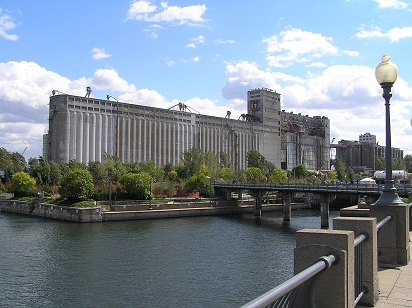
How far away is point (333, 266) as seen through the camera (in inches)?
231

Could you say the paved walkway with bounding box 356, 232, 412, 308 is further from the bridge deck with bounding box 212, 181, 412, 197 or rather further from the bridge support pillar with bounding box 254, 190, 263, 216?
the bridge support pillar with bounding box 254, 190, 263, 216

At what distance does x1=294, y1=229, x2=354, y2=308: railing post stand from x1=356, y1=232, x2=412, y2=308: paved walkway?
187cm

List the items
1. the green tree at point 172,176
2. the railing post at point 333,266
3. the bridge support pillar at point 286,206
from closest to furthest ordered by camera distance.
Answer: the railing post at point 333,266 → the bridge support pillar at point 286,206 → the green tree at point 172,176

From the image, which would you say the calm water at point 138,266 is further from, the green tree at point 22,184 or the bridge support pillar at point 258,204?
the green tree at point 22,184

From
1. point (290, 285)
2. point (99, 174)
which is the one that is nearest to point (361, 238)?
point (290, 285)

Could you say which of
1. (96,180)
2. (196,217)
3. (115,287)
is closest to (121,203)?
(196,217)

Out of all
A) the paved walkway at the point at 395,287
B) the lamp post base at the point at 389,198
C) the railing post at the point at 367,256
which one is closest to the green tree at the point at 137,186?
the lamp post base at the point at 389,198

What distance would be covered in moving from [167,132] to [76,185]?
73045mm

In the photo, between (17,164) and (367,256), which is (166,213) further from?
(17,164)

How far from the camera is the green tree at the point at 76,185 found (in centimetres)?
7319

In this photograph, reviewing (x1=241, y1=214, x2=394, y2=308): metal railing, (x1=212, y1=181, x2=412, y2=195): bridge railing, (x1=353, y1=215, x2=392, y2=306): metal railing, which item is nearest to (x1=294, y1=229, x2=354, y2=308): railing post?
(x1=241, y1=214, x2=394, y2=308): metal railing

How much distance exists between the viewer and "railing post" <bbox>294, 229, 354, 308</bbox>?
580 cm

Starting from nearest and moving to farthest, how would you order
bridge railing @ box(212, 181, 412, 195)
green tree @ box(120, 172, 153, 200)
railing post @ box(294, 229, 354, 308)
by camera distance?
railing post @ box(294, 229, 354, 308) → bridge railing @ box(212, 181, 412, 195) → green tree @ box(120, 172, 153, 200)

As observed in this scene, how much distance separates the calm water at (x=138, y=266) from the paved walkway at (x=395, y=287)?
1627cm
